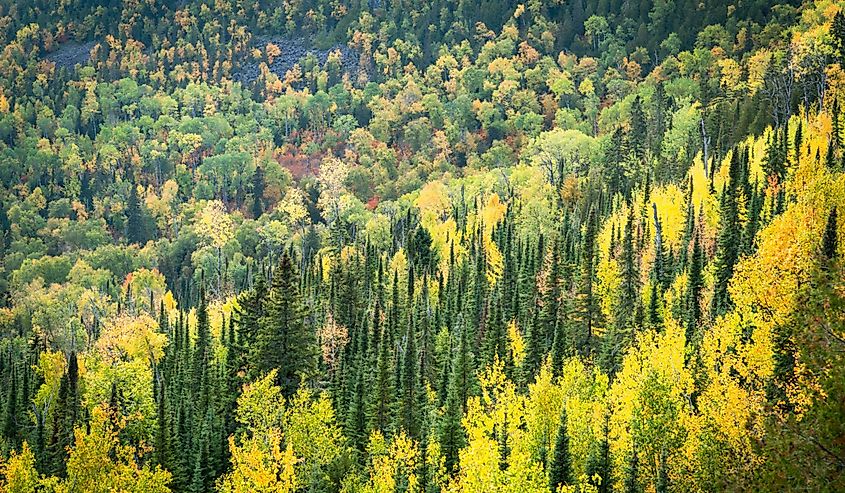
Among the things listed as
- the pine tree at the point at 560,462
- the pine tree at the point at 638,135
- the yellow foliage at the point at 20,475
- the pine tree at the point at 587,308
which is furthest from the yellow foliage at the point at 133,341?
the pine tree at the point at 638,135

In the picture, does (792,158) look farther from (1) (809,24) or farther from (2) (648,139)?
(1) (809,24)

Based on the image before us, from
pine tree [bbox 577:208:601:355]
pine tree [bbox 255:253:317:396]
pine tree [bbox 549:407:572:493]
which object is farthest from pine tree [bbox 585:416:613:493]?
pine tree [bbox 255:253:317:396]

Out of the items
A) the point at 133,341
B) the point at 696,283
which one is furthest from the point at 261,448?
the point at 696,283

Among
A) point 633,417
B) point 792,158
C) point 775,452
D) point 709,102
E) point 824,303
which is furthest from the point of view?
point 709,102

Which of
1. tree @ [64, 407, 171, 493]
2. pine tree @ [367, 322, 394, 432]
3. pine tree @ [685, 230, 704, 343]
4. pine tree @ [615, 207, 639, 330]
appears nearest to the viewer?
tree @ [64, 407, 171, 493]

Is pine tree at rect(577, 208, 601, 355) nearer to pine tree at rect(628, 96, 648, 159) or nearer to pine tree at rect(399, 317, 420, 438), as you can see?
pine tree at rect(399, 317, 420, 438)

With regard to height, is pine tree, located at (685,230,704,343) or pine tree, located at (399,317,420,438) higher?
pine tree, located at (685,230,704,343)

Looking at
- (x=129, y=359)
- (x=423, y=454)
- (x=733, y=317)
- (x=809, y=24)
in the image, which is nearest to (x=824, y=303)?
(x=733, y=317)

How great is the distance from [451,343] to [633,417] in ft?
126

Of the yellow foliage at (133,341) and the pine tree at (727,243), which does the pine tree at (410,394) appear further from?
the yellow foliage at (133,341)

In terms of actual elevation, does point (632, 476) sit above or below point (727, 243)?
below

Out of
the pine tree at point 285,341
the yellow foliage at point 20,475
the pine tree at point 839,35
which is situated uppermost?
the pine tree at point 839,35

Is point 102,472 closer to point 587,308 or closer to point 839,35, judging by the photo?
point 587,308

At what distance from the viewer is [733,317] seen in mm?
73812
